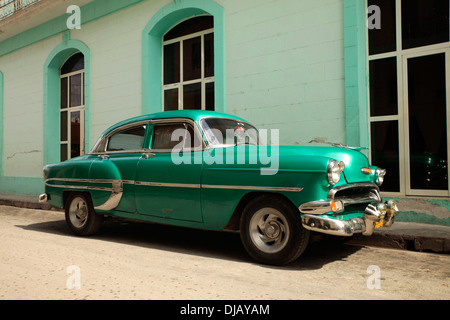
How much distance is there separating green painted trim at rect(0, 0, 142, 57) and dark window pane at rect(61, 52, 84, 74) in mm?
829

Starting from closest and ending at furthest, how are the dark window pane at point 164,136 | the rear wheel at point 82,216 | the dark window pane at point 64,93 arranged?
1. the dark window pane at point 164,136
2. the rear wheel at point 82,216
3. the dark window pane at point 64,93

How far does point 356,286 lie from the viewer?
3.22 meters

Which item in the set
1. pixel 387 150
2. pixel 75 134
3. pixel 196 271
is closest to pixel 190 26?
pixel 75 134

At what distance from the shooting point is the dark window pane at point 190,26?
908cm

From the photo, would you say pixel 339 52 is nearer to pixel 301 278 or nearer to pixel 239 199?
pixel 239 199

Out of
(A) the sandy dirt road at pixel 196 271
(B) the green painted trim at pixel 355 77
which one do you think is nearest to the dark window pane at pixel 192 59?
(B) the green painted trim at pixel 355 77

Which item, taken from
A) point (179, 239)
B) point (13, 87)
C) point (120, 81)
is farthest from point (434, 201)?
point (13, 87)

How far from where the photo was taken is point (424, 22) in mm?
6141

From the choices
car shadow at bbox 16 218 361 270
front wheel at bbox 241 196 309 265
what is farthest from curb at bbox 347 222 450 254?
front wheel at bbox 241 196 309 265

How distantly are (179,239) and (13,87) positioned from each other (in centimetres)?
1129

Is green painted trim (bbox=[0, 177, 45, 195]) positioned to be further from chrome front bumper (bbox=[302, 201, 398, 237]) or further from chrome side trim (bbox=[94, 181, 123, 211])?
chrome front bumper (bbox=[302, 201, 398, 237])

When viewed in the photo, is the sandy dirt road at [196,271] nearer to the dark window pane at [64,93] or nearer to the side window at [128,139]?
the side window at [128,139]

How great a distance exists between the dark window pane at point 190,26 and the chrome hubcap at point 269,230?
6217 millimetres

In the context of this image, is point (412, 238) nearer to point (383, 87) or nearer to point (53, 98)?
point (383, 87)
